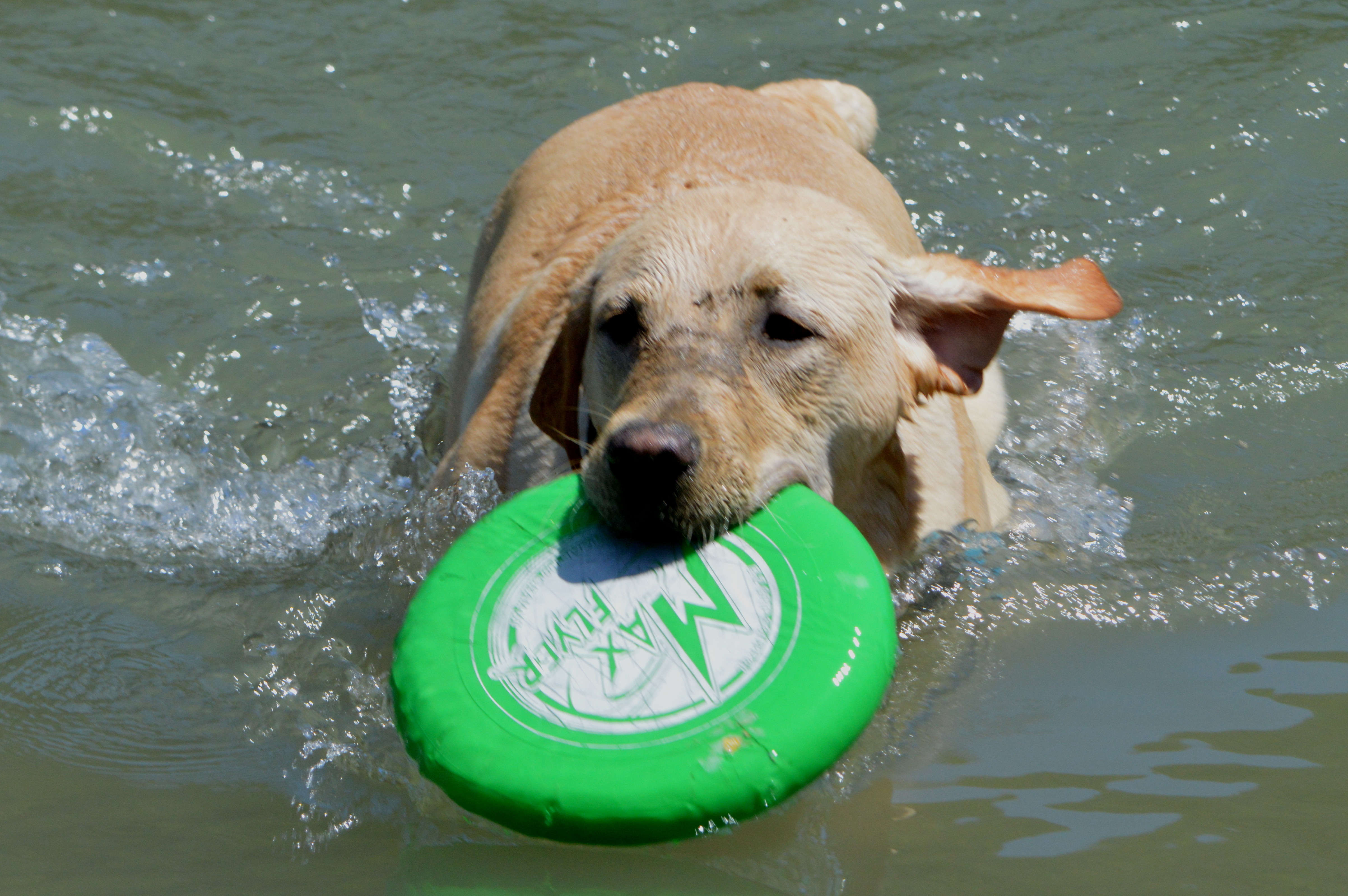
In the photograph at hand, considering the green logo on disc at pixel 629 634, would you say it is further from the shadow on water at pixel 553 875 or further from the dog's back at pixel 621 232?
the dog's back at pixel 621 232

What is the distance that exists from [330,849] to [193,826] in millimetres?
317

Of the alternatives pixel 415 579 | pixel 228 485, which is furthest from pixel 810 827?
pixel 228 485

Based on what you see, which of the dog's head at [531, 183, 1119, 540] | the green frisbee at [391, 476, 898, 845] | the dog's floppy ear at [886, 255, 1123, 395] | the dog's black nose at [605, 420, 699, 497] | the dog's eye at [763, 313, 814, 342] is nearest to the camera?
the green frisbee at [391, 476, 898, 845]

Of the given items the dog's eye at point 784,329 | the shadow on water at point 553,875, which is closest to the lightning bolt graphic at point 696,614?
the shadow on water at point 553,875

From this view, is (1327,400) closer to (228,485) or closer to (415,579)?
(415,579)

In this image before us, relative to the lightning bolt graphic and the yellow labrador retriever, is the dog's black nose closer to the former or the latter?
the yellow labrador retriever

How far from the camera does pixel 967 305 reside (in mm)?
3420

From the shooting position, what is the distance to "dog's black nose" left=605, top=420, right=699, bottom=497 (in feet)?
9.22

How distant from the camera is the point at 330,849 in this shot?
2.75 meters

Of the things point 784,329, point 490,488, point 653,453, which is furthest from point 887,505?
point 490,488

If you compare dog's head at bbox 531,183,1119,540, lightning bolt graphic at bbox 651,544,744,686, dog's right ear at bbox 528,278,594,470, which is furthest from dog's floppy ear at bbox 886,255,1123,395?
lightning bolt graphic at bbox 651,544,744,686

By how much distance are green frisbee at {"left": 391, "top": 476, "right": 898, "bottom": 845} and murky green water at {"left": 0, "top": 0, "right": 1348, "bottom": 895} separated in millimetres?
195

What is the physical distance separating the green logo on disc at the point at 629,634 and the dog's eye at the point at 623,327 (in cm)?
49

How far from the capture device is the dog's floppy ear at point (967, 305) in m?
3.38
